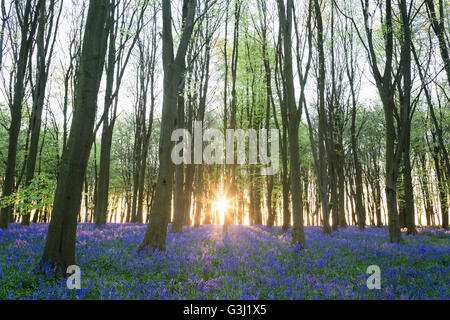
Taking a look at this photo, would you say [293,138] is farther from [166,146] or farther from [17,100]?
[17,100]

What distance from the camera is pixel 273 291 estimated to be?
4.41m

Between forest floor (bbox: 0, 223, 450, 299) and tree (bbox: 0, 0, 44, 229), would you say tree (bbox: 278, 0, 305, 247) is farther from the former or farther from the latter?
tree (bbox: 0, 0, 44, 229)

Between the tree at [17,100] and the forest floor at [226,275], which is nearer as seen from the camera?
the forest floor at [226,275]

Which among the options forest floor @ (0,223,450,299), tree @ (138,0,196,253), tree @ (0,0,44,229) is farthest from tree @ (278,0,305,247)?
tree @ (0,0,44,229)

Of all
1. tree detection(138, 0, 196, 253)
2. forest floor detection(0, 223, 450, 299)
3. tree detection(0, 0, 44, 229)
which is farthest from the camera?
tree detection(0, 0, 44, 229)

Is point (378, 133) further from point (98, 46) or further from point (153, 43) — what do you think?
point (98, 46)

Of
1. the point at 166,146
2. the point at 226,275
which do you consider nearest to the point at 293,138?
the point at 166,146

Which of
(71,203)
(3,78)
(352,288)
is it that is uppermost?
(3,78)

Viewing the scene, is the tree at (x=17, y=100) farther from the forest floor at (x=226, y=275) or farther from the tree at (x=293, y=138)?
the tree at (x=293, y=138)

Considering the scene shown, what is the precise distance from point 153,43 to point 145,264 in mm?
18632

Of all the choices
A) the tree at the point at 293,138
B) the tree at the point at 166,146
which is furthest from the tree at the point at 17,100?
the tree at the point at 293,138

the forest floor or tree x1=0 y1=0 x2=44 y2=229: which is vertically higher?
tree x1=0 y1=0 x2=44 y2=229
